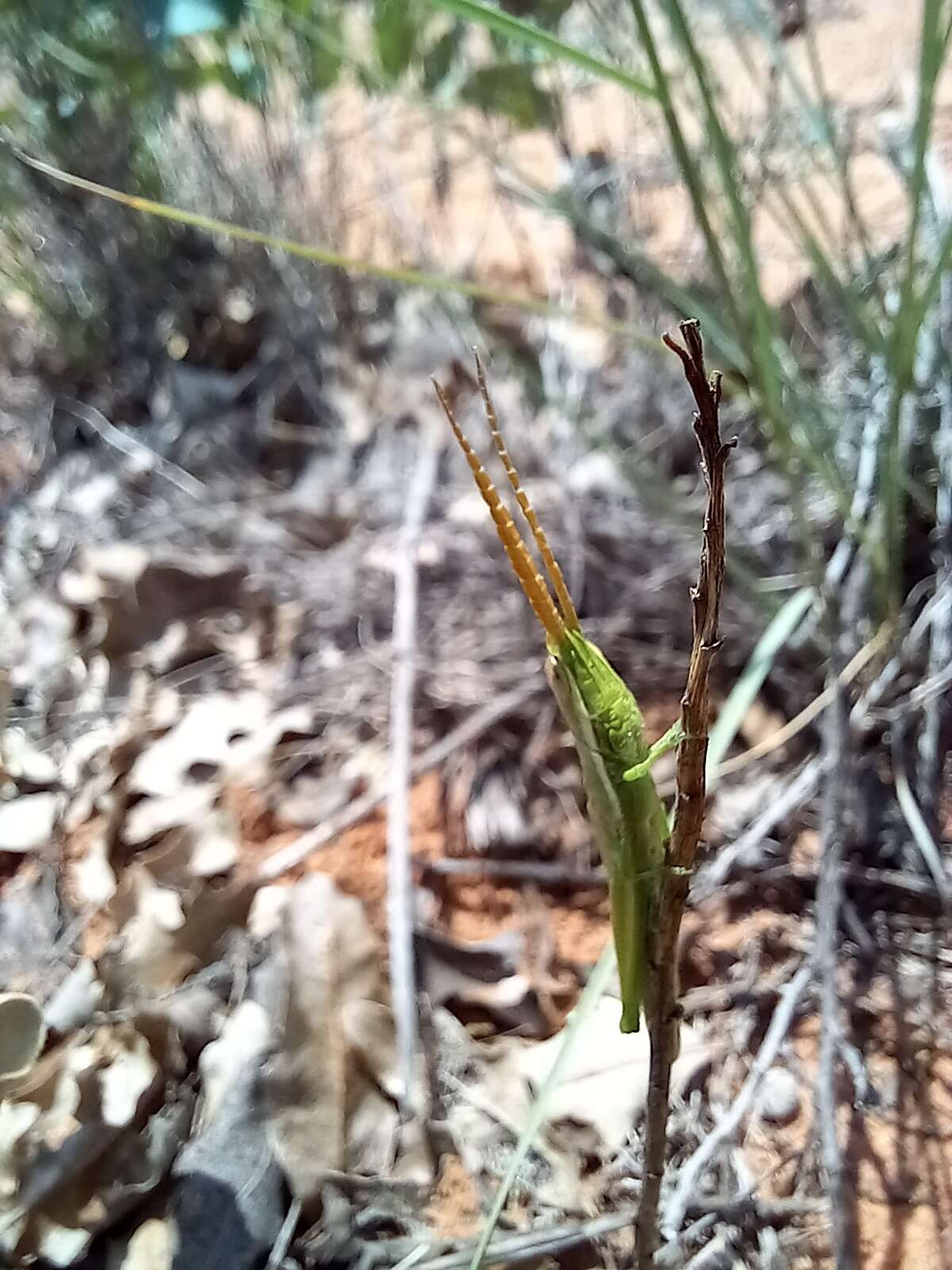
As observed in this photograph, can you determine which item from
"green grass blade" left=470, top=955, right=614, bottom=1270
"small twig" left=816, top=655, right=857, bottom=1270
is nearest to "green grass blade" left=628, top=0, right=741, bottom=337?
"small twig" left=816, top=655, right=857, bottom=1270

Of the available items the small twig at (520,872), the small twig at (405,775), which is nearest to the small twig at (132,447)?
the small twig at (405,775)

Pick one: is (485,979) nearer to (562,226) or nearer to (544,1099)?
(544,1099)

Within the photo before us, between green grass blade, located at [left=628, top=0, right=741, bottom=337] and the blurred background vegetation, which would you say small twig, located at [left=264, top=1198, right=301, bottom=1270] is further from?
green grass blade, located at [left=628, top=0, right=741, bottom=337]

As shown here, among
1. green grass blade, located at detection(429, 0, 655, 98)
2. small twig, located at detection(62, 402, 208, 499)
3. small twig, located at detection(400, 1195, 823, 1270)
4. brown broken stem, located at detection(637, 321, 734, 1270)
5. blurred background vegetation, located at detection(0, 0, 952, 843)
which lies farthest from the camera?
small twig, located at detection(62, 402, 208, 499)

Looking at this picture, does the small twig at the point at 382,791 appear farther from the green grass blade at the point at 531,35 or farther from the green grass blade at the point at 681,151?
the green grass blade at the point at 531,35

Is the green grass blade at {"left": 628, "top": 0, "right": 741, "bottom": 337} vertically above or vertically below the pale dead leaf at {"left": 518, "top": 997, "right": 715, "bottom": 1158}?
above

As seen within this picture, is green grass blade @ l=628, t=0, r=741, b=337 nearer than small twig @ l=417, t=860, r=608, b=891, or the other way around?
green grass blade @ l=628, t=0, r=741, b=337
